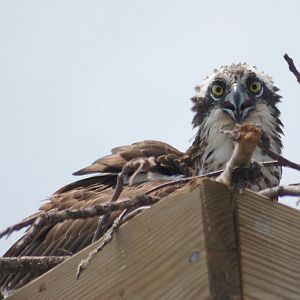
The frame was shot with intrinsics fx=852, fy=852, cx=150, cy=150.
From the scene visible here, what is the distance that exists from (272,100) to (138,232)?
3.60 metres

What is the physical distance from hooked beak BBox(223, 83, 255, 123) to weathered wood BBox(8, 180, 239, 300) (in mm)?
2843

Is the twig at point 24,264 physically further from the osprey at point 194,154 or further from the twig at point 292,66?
the osprey at point 194,154

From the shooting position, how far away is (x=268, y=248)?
2709mm

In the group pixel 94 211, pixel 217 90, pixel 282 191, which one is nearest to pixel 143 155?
pixel 217 90

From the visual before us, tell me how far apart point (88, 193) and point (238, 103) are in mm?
1256

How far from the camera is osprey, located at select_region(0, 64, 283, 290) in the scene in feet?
18.7

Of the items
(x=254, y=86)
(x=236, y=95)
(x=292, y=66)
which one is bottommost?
(x=292, y=66)

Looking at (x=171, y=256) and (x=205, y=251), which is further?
(x=171, y=256)

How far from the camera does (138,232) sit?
2.85 meters

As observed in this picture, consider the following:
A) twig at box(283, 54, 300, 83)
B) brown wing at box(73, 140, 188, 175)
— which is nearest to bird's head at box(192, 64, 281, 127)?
brown wing at box(73, 140, 188, 175)

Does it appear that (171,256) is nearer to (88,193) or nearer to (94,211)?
(94,211)

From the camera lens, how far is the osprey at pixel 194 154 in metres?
5.71

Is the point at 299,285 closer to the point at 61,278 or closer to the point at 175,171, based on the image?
the point at 61,278

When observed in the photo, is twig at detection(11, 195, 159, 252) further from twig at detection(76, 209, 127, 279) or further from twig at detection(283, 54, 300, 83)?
twig at detection(283, 54, 300, 83)
